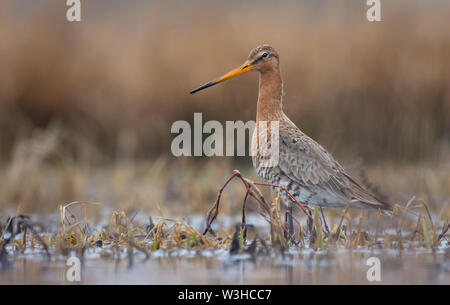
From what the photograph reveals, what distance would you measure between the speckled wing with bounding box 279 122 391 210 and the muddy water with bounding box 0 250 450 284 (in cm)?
81

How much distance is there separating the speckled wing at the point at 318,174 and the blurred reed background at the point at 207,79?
9.88 feet

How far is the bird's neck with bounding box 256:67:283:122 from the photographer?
748 centimetres

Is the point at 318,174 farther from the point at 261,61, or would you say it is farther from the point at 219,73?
the point at 219,73

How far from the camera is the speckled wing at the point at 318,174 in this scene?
6898 millimetres

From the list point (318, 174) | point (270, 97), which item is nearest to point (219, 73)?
point (270, 97)

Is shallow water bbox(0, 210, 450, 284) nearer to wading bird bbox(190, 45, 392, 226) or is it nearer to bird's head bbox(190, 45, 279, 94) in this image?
wading bird bbox(190, 45, 392, 226)

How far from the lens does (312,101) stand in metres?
11.8

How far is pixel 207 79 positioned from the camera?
12320 millimetres

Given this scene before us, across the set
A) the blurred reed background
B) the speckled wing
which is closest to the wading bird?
the speckled wing

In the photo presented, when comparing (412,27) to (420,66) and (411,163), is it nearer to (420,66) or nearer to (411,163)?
(420,66)

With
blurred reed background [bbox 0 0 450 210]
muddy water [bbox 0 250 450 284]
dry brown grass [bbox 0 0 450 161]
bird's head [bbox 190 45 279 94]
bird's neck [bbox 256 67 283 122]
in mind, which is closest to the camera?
muddy water [bbox 0 250 450 284]

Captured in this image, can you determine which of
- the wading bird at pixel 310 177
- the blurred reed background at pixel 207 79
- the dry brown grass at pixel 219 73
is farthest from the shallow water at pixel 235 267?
the dry brown grass at pixel 219 73
